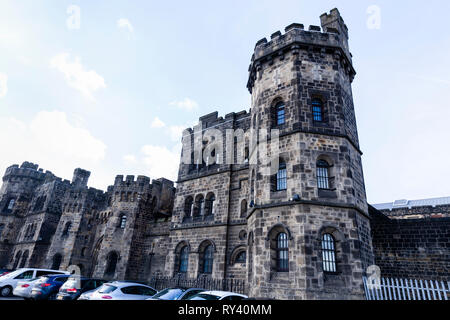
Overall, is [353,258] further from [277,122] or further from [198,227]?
[198,227]

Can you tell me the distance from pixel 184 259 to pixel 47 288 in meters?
8.66

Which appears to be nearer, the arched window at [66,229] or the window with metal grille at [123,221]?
the window with metal grille at [123,221]

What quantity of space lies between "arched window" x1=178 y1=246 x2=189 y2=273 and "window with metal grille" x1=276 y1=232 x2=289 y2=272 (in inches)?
355

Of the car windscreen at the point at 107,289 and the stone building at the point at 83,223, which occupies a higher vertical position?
the stone building at the point at 83,223

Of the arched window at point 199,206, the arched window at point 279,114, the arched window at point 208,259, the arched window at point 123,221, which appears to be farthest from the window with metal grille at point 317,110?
the arched window at point 123,221

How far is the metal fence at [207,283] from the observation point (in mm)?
15159

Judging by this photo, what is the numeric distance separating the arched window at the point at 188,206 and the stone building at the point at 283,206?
0.09 m

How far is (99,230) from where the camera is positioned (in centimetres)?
2752

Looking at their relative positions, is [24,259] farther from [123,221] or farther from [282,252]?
[282,252]

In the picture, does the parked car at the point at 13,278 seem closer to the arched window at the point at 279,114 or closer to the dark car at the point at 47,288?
the dark car at the point at 47,288

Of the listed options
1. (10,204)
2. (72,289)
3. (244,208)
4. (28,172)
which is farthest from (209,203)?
(10,204)

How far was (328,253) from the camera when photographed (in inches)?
434

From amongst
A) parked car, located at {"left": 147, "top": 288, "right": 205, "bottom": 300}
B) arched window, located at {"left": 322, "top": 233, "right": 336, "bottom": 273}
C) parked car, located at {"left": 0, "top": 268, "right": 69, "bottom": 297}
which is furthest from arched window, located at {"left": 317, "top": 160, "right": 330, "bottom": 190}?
parked car, located at {"left": 0, "top": 268, "right": 69, "bottom": 297}
